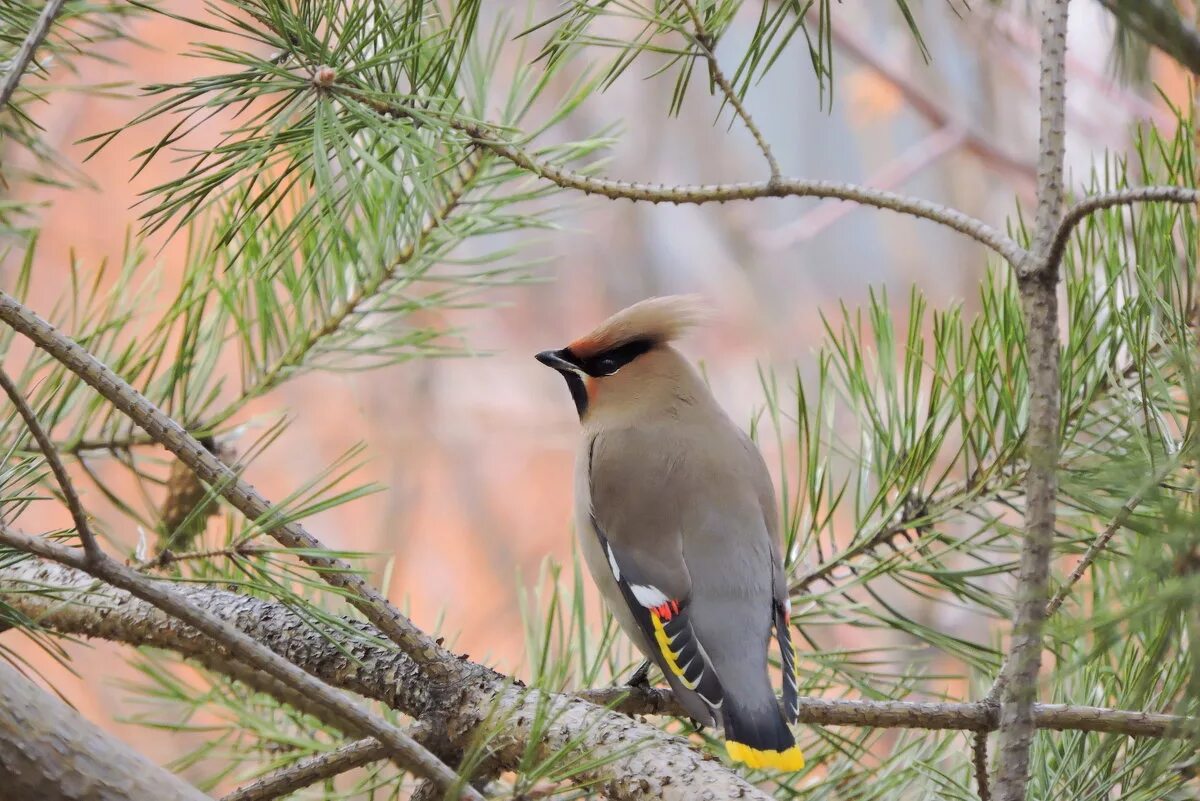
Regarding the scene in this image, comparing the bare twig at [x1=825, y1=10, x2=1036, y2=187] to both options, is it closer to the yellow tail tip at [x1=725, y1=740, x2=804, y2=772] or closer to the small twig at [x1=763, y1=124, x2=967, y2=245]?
the small twig at [x1=763, y1=124, x2=967, y2=245]

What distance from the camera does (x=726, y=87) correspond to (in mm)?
967

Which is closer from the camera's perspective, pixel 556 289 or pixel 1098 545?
pixel 1098 545

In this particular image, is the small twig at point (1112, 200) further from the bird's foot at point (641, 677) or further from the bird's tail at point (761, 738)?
the bird's foot at point (641, 677)

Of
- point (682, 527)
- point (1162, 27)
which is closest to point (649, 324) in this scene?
point (682, 527)

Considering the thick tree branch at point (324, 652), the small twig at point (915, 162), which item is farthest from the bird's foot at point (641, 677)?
the small twig at point (915, 162)

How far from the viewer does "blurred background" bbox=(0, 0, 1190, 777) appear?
18.1ft

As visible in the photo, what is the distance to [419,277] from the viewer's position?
1.45 meters

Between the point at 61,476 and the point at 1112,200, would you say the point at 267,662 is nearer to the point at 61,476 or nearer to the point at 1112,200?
the point at 61,476

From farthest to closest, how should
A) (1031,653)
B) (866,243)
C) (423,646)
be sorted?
(866,243)
(423,646)
(1031,653)

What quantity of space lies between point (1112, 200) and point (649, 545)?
3.49 ft

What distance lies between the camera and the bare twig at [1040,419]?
691 millimetres

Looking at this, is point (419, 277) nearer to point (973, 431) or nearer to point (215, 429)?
point (215, 429)

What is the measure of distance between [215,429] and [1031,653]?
3.12ft

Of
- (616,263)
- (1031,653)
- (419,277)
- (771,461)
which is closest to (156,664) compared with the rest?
(419,277)
